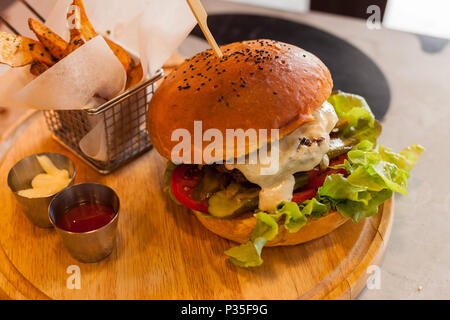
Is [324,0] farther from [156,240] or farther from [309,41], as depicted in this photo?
[156,240]

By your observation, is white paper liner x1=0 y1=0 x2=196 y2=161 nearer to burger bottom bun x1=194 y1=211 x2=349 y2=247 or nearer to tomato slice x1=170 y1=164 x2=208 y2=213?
tomato slice x1=170 y1=164 x2=208 y2=213

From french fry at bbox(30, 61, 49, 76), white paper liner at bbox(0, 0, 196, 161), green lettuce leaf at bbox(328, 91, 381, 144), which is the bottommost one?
green lettuce leaf at bbox(328, 91, 381, 144)

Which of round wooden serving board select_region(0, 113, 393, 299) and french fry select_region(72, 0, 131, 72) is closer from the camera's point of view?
round wooden serving board select_region(0, 113, 393, 299)

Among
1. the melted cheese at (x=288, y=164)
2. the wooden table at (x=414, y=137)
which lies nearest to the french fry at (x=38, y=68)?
the melted cheese at (x=288, y=164)

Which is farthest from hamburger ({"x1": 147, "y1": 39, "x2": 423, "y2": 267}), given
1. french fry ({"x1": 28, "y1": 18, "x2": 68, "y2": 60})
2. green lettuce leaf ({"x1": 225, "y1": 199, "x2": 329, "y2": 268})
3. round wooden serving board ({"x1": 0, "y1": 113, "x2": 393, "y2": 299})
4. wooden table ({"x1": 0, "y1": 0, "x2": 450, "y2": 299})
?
french fry ({"x1": 28, "y1": 18, "x2": 68, "y2": 60})

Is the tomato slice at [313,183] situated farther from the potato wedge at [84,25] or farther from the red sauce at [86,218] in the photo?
the potato wedge at [84,25]
